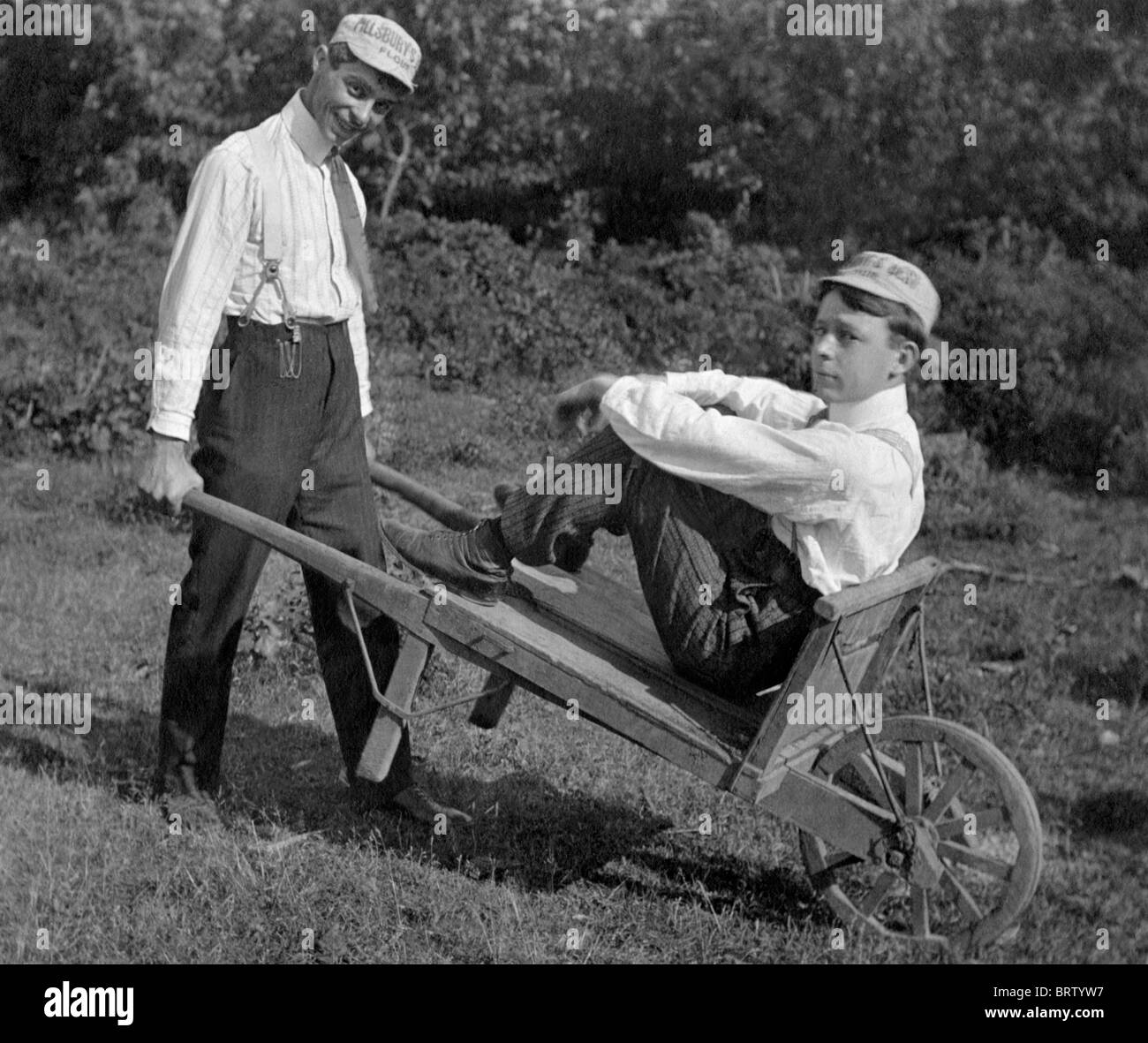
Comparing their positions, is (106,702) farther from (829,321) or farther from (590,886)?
(829,321)

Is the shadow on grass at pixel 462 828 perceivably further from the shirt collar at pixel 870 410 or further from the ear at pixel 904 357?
the ear at pixel 904 357

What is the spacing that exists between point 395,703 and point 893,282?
68.5 inches

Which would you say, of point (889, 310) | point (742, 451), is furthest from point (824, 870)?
point (889, 310)

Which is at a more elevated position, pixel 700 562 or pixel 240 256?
pixel 240 256

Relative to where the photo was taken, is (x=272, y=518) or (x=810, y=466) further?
(x=272, y=518)

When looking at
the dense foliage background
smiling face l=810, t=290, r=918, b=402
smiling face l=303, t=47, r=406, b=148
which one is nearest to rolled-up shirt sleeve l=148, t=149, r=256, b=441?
smiling face l=303, t=47, r=406, b=148

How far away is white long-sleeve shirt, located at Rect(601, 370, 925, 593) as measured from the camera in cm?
370

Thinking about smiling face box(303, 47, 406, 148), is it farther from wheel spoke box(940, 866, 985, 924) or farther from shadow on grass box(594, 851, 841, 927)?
wheel spoke box(940, 866, 985, 924)

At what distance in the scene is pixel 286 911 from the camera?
13.8ft

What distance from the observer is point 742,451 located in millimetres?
3717

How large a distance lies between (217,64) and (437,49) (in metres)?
2.28

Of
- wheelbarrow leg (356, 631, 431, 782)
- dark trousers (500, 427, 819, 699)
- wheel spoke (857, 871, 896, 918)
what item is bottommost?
wheel spoke (857, 871, 896, 918)

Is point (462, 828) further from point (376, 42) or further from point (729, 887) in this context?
point (376, 42)

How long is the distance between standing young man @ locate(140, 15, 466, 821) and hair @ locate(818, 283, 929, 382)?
4.89 ft
